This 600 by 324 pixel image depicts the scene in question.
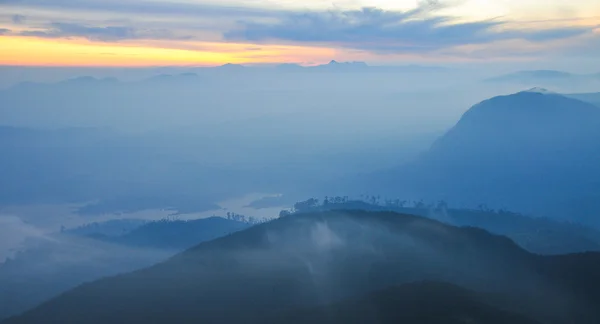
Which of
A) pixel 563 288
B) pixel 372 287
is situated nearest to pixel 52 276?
pixel 372 287

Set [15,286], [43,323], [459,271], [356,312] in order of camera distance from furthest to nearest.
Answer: [15,286], [459,271], [43,323], [356,312]

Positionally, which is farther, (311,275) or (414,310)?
(311,275)

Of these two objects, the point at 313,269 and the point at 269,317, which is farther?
the point at 313,269

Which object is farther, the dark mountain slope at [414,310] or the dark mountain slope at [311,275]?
the dark mountain slope at [311,275]

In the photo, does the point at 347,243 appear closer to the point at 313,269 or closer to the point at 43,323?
the point at 313,269
